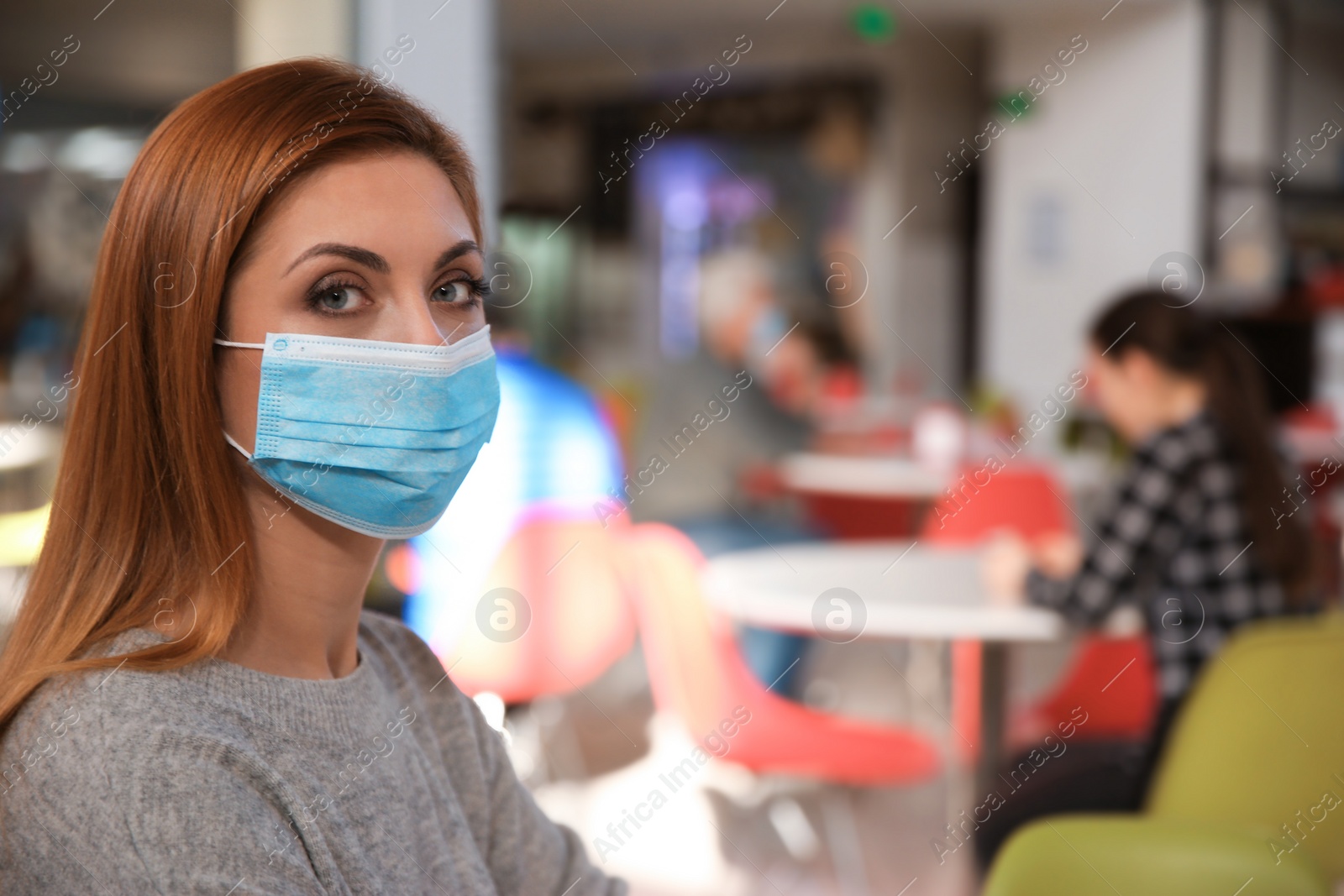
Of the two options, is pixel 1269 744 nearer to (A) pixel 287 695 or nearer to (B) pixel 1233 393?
(B) pixel 1233 393

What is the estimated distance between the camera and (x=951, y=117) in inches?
353

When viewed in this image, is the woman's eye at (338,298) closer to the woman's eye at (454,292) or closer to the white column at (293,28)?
the woman's eye at (454,292)

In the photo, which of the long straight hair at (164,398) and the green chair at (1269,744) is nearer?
the long straight hair at (164,398)

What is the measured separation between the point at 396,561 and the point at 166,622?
4.21 feet

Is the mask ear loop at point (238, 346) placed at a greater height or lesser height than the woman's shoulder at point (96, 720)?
greater

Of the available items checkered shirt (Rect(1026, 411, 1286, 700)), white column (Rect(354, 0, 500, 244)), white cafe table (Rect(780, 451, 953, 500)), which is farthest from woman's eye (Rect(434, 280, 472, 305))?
white cafe table (Rect(780, 451, 953, 500))

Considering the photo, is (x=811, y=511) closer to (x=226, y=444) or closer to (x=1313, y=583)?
(x=1313, y=583)

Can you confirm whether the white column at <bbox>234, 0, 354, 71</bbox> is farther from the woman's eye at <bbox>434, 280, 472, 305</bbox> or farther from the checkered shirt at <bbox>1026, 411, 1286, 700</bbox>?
the checkered shirt at <bbox>1026, 411, 1286, 700</bbox>

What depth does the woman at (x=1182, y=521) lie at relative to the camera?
2.43 metres

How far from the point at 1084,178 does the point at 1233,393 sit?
5013 millimetres

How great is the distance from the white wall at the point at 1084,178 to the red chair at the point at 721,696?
5.04 m

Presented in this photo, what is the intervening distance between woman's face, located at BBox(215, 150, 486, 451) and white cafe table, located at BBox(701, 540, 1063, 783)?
65.6 inches

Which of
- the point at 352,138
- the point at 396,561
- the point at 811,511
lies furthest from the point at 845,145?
the point at 352,138

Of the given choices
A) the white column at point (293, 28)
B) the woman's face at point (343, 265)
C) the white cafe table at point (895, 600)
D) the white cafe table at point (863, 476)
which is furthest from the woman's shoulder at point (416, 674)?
the white cafe table at point (863, 476)
